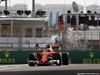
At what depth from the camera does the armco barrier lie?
2702cm

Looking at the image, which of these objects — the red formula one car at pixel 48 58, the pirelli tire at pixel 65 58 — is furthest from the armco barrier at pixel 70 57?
the red formula one car at pixel 48 58

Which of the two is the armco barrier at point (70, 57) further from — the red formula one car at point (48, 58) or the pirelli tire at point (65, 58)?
the red formula one car at point (48, 58)

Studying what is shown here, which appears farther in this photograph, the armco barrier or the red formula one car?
the armco barrier

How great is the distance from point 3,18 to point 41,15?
14.7 feet

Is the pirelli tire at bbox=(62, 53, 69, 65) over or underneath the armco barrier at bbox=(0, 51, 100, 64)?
over

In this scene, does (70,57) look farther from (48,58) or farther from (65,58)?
(48,58)

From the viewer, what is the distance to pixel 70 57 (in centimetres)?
2712

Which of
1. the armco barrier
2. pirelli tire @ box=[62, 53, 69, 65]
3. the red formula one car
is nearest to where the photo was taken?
the red formula one car

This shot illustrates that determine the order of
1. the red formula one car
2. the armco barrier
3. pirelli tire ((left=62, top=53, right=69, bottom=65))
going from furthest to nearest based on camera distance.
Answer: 1. the armco barrier
2. pirelli tire ((left=62, top=53, right=69, bottom=65))
3. the red formula one car

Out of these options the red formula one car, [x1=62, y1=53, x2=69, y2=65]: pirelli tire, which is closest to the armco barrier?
[x1=62, y1=53, x2=69, y2=65]: pirelli tire

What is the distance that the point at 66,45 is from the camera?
27.7m

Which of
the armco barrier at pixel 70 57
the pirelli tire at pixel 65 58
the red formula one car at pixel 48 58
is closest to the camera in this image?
the red formula one car at pixel 48 58

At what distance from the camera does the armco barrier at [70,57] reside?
27.0 meters

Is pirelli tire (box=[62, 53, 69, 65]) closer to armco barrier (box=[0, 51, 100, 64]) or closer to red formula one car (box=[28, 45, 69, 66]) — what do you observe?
red formula one car (box=[28, 45, 69, 66])
